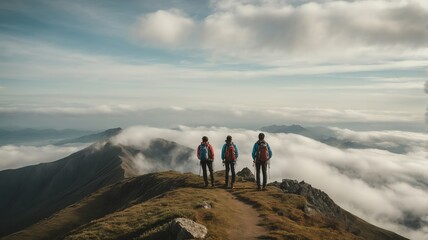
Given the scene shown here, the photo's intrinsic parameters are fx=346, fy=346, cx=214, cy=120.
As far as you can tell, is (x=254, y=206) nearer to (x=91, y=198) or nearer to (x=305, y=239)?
(x=305, y=239)

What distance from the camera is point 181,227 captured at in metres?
21.9

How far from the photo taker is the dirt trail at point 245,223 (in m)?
24.0

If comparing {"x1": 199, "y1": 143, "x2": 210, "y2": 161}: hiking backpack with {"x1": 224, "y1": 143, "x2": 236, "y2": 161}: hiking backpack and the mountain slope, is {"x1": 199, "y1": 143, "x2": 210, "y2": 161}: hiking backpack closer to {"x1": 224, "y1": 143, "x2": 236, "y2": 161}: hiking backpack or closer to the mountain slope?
{"x1": 224, "y1": 143, "x2": 236, "y2": 161}: hiking backpack

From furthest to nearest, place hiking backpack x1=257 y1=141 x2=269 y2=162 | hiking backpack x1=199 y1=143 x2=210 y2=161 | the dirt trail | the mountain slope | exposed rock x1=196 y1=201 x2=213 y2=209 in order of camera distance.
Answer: hiking backpack x1=199 y1=143 x2=210 y2=161 < hiking backpack x1=257 y1=141 x2=269 y2=162 < exposed rock x1=196 y1=201 x2=213 y2=209 < the mountain slope < the dirt trail

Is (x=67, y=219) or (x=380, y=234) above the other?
(x=67, y=219)

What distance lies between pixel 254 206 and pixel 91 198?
6204 inches

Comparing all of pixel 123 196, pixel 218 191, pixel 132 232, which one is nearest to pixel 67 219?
pixel 123 196

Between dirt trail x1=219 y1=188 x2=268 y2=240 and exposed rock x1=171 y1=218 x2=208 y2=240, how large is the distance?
2.33 meters

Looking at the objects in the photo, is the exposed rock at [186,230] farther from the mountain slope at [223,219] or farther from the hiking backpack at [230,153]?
the hiking backpack at [230,153]

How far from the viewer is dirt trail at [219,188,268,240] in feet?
78.7

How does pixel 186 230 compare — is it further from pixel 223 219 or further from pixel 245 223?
pixel 245 223

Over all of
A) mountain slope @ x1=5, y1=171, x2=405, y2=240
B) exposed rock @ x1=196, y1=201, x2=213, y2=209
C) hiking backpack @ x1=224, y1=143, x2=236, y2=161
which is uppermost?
hiking backpack @ x1=224, y1=143, x2=236, y2=161

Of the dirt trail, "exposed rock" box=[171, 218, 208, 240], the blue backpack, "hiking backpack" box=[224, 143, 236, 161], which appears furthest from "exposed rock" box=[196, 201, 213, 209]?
the blue backpack

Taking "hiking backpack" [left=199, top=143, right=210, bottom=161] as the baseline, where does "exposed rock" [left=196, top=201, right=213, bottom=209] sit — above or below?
below
